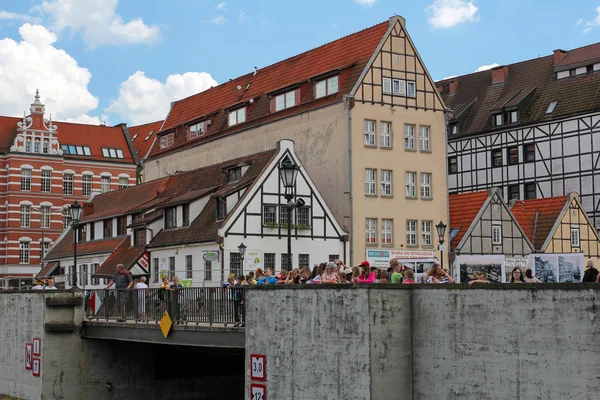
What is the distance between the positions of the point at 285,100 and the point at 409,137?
263 inches

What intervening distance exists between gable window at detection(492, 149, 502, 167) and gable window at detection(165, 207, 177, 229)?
28.0m

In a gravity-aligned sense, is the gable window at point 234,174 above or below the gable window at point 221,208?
above

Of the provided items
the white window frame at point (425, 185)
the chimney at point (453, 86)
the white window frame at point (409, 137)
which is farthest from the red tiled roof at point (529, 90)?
the white window frame at point (409, 137)

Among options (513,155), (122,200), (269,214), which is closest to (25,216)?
(122,200)

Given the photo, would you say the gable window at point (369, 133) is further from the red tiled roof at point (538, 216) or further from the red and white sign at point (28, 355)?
the red and white sign at point (28, 355)

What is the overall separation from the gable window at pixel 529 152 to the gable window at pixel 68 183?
1463 inches

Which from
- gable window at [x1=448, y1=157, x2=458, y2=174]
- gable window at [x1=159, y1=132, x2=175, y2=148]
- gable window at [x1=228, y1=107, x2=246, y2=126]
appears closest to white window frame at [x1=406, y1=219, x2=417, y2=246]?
gable window at [x1=228, y1=107, x2=246, y2=126]

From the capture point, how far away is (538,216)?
55219 mm

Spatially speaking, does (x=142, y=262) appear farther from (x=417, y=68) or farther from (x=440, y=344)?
(x=440, y=344)

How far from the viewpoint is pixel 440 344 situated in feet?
61.1

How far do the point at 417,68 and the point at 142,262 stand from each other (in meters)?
16.0

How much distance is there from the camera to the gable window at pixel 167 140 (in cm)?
5928

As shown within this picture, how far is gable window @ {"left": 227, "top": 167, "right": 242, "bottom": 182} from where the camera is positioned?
43938mm

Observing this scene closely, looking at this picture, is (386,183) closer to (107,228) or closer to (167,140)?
(107,228)
